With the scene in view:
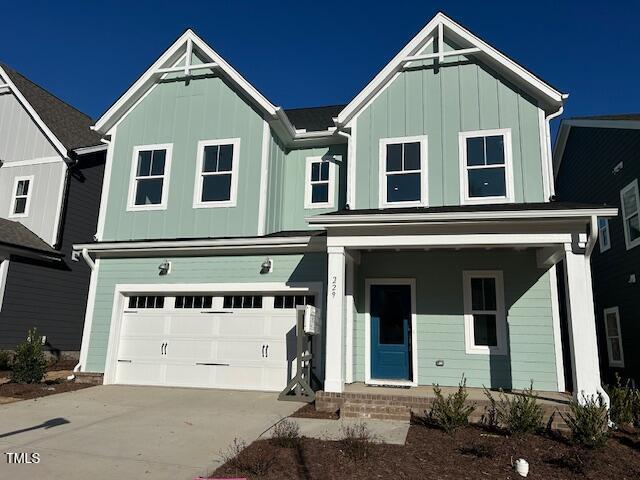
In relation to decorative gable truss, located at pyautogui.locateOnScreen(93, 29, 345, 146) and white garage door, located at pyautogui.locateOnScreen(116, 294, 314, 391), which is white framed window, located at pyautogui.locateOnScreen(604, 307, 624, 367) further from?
decorative gable truss, located at pyautogui.locateOnScreen(93, 29, 345, 146)

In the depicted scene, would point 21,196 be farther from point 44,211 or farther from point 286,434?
point 286,434

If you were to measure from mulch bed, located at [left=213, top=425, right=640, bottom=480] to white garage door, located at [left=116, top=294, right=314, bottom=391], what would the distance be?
4.28m

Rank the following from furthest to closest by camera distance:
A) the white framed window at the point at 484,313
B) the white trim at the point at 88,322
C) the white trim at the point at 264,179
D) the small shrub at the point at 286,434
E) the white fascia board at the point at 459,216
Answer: the white trim at the point at 88,322
the white trim at the point at 264,179
the white framed window at the point at 484,313
the white fascia board at the point at 459,216
the small shrub at the point at 286,434

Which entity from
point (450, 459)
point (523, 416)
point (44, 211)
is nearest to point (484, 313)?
point (523, 416)

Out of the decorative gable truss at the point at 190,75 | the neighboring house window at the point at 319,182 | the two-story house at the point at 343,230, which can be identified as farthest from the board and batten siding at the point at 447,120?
the decorative gable truss at the point at 190,75

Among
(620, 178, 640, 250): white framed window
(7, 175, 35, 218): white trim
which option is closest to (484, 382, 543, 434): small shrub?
(620, 178, 640, 250): white framed window

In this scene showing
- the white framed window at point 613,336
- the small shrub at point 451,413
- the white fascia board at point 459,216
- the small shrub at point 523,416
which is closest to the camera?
the small shrub at point 523,416

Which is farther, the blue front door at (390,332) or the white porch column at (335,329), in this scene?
the blue front door at (390,332)

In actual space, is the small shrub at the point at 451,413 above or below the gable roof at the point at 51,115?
below

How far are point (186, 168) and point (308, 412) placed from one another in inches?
263

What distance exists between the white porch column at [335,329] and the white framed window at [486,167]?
3214 millimetres

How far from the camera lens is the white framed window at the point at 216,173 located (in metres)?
11.7

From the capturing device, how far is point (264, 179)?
37.4 ft

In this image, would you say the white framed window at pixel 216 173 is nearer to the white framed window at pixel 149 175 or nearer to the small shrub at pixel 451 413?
the white framed window at pixel 149 175
